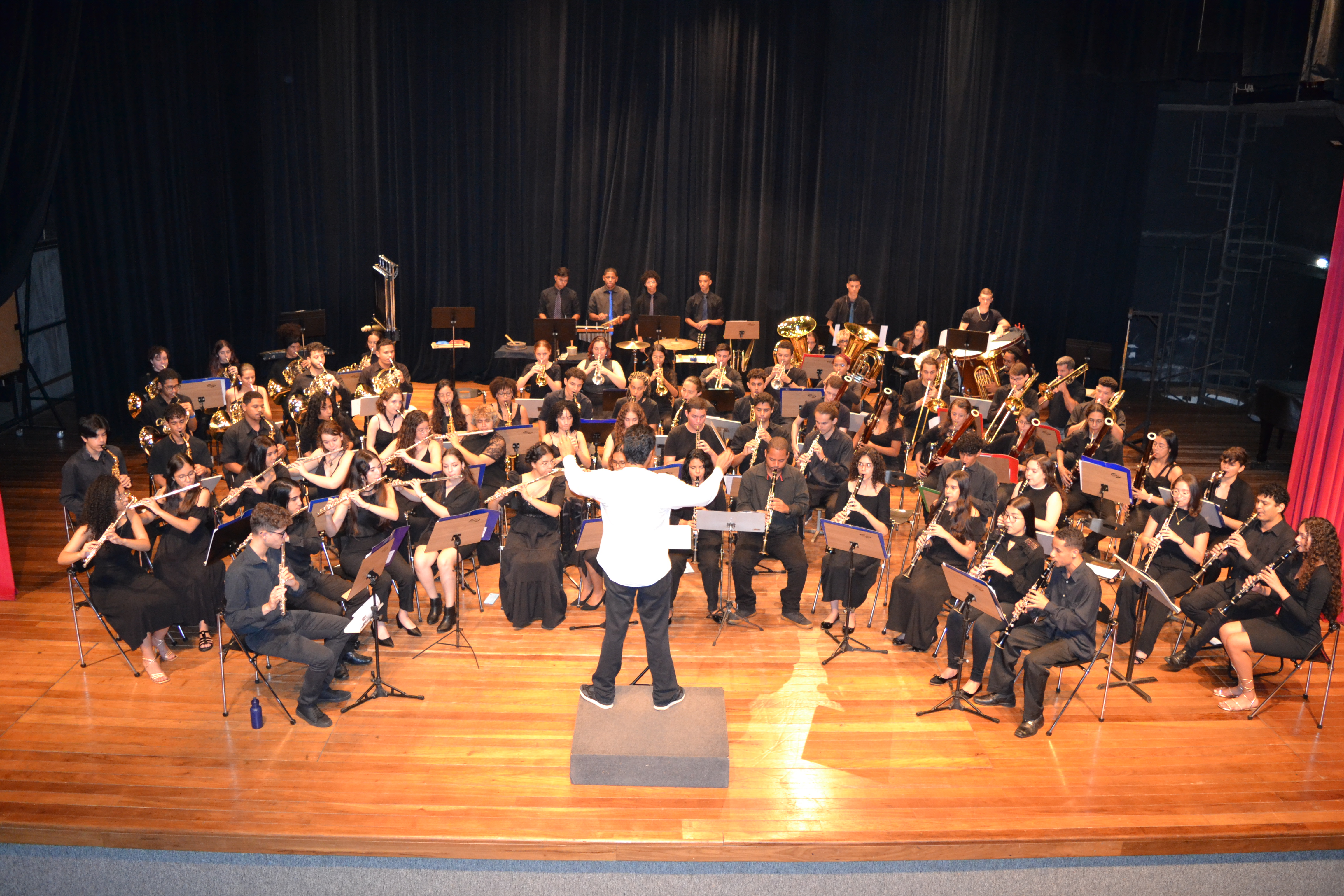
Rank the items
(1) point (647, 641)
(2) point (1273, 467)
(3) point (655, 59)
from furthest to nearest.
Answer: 1. (3) point (655, 59)
2. (2) point (1273, 467)
3. (1) point (647, 641)

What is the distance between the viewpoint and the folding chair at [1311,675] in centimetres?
598

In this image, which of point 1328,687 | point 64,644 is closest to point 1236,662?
point 1328,687

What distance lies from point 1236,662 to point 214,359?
8.66 m

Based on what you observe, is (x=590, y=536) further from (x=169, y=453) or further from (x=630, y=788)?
(x=169, y=453)

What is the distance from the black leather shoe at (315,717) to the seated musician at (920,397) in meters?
5.47

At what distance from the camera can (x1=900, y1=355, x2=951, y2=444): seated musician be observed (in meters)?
9.24

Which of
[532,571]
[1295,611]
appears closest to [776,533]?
[532,571]

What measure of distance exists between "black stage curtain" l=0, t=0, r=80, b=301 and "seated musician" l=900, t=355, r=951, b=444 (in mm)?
7203

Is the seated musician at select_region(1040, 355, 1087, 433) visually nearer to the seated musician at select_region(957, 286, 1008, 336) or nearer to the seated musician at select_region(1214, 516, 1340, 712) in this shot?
the seated musician at select_region(957, 286, 1008, 336)

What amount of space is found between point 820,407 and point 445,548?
3031mm

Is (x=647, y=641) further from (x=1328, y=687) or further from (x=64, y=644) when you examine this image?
(x=1328, y=687)

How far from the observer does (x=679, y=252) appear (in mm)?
13367

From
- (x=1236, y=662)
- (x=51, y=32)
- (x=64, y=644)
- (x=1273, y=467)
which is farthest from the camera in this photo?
(x=1273, y=467)

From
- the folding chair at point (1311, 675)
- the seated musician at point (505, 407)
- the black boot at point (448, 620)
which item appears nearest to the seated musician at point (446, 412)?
the seated musician at point (505, 407)
